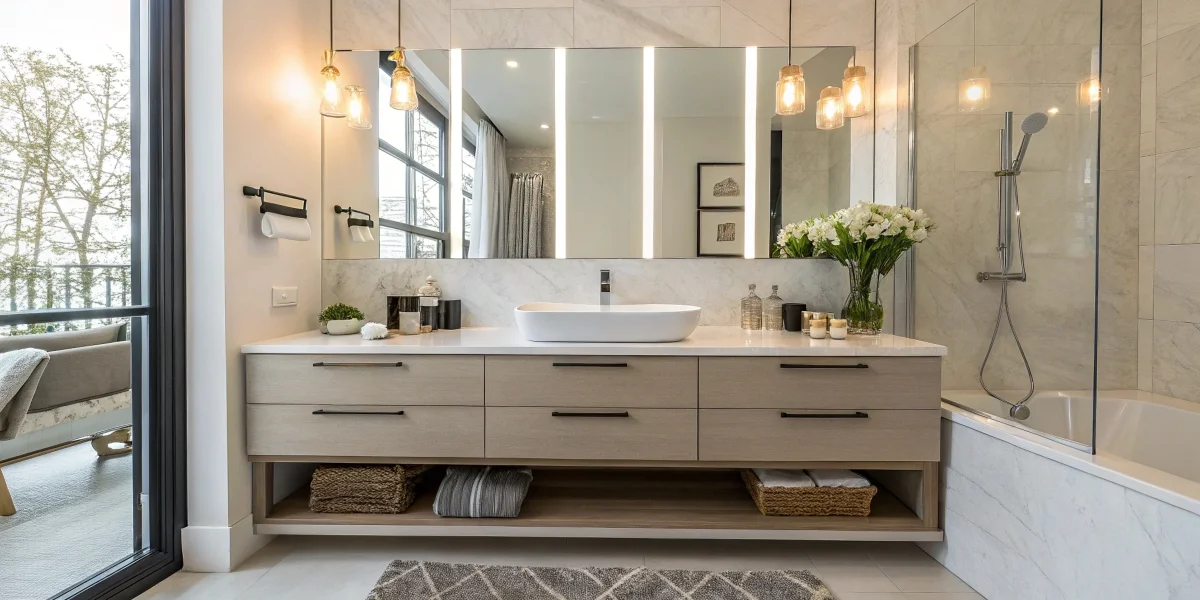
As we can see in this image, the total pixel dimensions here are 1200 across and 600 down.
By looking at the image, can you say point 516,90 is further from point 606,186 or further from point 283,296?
point 283,296

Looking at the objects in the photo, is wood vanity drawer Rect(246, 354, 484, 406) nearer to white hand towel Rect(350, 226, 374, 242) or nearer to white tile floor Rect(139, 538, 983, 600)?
white tile floor Rect(139, 538, 983, 600)

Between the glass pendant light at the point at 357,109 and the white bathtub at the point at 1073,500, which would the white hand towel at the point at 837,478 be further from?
the glass pendant light at the point at 357,109

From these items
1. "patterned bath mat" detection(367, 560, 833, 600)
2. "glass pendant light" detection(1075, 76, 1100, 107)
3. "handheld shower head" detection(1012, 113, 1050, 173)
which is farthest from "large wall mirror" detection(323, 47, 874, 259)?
"patterned bath mat" detection(367, 560, 833, 600)

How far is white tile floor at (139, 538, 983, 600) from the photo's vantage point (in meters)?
1.73

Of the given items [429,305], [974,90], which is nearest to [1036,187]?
[974,90]

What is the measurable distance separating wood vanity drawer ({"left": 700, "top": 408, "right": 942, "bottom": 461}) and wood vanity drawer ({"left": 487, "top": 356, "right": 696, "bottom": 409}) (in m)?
0.14

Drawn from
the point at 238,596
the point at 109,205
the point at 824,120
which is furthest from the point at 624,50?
the point at 238,596

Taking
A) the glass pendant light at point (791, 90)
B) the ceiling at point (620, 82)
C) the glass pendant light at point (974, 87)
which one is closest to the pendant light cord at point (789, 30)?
the ceiling at point (620, 82)

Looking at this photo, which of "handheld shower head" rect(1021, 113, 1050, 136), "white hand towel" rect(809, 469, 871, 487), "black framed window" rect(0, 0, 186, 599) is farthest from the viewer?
"white hand towel" rect(809, 469, 871, 487)

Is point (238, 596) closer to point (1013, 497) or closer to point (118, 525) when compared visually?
point (118, 525)

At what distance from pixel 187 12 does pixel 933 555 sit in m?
3.24

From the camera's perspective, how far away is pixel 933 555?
193 cm

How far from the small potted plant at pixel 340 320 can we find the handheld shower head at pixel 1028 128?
8.17ft

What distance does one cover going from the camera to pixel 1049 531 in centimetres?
149
